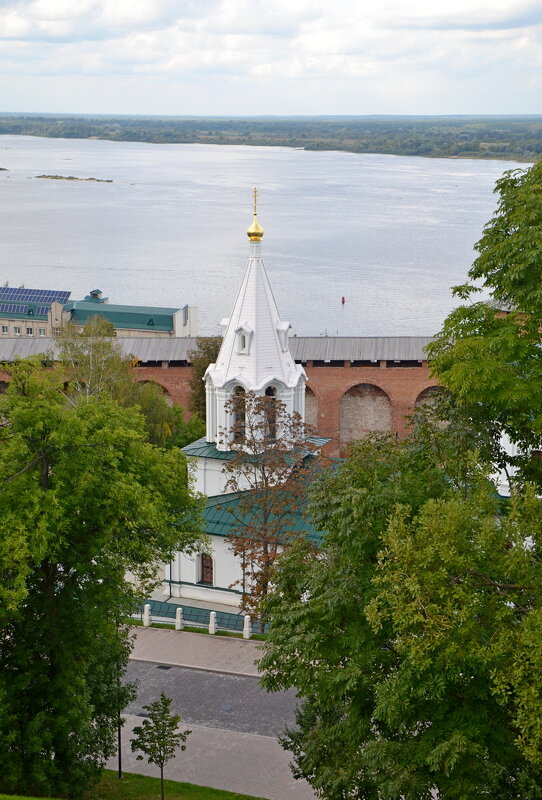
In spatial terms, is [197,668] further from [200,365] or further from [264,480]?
[200,365]

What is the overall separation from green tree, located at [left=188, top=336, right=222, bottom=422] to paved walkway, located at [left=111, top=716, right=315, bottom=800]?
14944 mm

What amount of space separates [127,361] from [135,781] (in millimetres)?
16539

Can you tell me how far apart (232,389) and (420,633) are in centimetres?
1152

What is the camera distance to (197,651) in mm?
17672

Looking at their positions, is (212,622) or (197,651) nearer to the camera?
(197,651)

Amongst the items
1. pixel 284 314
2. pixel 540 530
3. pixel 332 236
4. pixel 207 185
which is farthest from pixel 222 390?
pixel 207 185

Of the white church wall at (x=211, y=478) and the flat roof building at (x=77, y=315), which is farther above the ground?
the flat roof building at (x=77, y=315)

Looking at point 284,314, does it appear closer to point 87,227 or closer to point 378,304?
point 378,304

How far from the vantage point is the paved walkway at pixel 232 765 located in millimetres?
13266

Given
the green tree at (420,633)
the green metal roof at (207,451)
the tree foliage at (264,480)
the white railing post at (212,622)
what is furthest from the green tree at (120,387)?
the green tree at (420,633)

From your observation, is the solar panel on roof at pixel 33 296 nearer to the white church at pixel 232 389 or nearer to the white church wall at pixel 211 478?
the white church wall at pixel 211 478

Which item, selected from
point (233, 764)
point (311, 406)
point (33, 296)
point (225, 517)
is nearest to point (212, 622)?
point (225, 517)

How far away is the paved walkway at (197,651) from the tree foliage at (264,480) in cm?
72

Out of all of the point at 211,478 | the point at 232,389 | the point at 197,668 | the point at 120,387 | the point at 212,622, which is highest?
the point at 120,387
